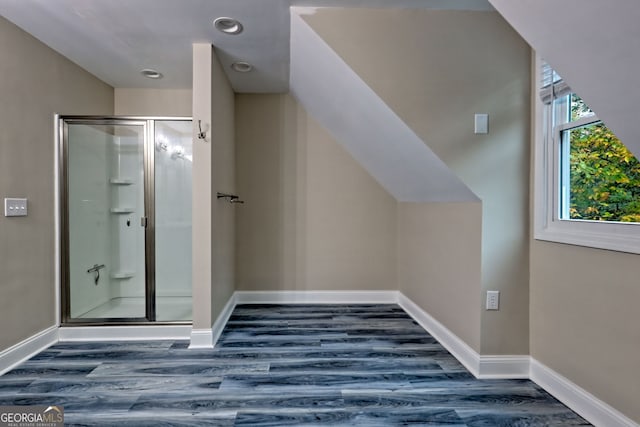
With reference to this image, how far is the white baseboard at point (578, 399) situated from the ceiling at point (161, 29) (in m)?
2.21

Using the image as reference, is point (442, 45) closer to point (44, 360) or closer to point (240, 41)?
point (240, 41)

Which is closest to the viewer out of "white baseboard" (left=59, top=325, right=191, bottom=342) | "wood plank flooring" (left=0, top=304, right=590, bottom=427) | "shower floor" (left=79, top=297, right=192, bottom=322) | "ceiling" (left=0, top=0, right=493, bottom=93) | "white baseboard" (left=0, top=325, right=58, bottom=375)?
"wood plank flooring" (left=0, top=304, right=590, bottom=427)

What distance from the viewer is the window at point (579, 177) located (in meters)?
1.58

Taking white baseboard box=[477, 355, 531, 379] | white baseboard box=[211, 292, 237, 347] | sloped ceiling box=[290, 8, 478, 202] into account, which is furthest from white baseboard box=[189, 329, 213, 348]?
sloped ceiling box=[290, 8, 478, 202]

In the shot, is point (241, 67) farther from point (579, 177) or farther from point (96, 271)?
point (579, 177)

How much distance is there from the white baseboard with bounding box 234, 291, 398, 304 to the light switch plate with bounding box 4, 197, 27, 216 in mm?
1965

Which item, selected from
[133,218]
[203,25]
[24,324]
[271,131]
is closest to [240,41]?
[203,25]

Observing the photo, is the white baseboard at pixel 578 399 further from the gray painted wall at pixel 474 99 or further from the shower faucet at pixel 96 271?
the shower faucet at pixel 96 271

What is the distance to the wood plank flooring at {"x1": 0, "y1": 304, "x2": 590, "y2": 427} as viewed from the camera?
170 cm

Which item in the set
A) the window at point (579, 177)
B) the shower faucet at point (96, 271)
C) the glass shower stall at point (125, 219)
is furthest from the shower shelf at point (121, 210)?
the window at point (579, 177)

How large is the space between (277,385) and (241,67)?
97.5 inches

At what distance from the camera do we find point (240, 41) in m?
2.43

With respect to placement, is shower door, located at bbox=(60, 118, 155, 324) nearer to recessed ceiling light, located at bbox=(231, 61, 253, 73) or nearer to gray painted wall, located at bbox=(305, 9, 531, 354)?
recessed ceiling light, located at bbox=(231, 61, 253, 73)

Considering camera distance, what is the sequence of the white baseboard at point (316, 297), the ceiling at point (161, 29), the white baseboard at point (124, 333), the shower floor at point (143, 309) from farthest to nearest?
the white baseboard at point (316, 297)
the shower floor at point (143, 309)
the white baseboard at point (124, 333)
the ceiling at point (161, 29)
